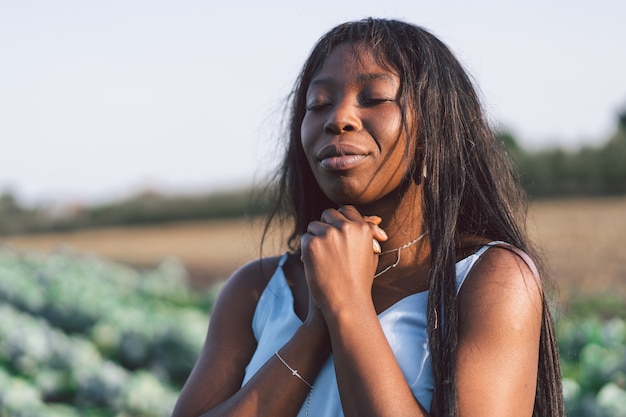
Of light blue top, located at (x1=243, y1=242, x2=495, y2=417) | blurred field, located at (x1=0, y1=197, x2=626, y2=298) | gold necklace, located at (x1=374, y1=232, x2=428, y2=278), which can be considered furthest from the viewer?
blurred field, located at (x1=0, y1=197, x2=626, y2=298)

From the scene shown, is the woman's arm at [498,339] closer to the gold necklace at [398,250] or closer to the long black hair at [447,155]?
the long black hair at [447,155]

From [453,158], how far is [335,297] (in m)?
0.44

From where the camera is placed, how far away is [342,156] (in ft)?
5.89

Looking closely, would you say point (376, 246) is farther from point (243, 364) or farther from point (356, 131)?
point (243, 364)

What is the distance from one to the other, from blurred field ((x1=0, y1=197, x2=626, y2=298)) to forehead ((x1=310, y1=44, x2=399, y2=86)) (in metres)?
0.69

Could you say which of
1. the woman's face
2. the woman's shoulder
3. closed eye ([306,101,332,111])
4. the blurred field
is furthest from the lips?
the blurred field

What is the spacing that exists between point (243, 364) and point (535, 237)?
1.53 meters

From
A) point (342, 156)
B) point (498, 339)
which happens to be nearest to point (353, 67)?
point (342, 156)

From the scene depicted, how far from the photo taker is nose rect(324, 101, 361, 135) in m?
1.79

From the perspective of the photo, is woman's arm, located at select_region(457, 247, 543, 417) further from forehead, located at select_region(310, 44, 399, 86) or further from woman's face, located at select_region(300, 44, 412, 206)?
forehead, located at select_region(310, 44, 399, 86)

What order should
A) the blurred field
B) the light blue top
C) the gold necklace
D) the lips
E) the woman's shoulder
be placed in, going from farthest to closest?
the blurred field, the woman's shoulder, the gold necklace, the lips, the light blue top

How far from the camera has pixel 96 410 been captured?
153 inches

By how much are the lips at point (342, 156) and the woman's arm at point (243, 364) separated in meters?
0.33

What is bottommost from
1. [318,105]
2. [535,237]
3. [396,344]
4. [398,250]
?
[535,237]
